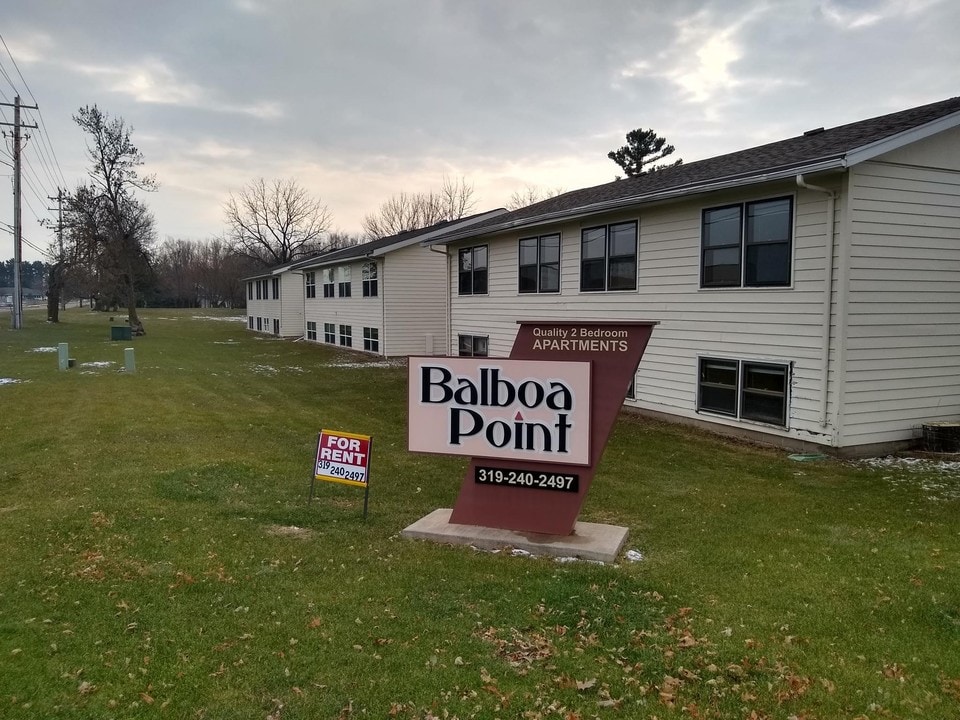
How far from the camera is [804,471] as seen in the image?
900 cm

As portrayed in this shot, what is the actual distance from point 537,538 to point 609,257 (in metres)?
8.92

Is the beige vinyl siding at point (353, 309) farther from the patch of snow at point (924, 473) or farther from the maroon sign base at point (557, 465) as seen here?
the maroon sign base at point (557, 465)

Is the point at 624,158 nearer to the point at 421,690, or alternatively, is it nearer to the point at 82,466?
the point at 82,466

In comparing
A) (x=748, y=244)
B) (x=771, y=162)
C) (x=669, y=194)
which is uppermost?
(x=771, y=162)

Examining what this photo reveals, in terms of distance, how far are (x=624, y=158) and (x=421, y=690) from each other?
45.9 m

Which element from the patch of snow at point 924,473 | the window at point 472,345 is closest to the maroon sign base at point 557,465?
the patch of snow at point 924,473

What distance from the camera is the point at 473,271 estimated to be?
61.9 ft

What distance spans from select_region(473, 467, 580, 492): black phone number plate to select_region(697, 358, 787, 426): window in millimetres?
5795

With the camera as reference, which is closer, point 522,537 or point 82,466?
point 522,537

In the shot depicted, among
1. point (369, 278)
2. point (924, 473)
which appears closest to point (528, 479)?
point (924, 473)

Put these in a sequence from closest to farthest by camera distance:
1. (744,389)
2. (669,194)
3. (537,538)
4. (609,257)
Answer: (537,538), (744,389), (669,194), (609,257)

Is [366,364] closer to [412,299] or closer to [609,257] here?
[412,299]

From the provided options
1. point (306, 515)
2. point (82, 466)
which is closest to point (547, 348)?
point (306, 515)

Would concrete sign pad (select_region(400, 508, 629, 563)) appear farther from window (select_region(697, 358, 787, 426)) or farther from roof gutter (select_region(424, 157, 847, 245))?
roof gutter (select_region(424, 157, 847, 245))
